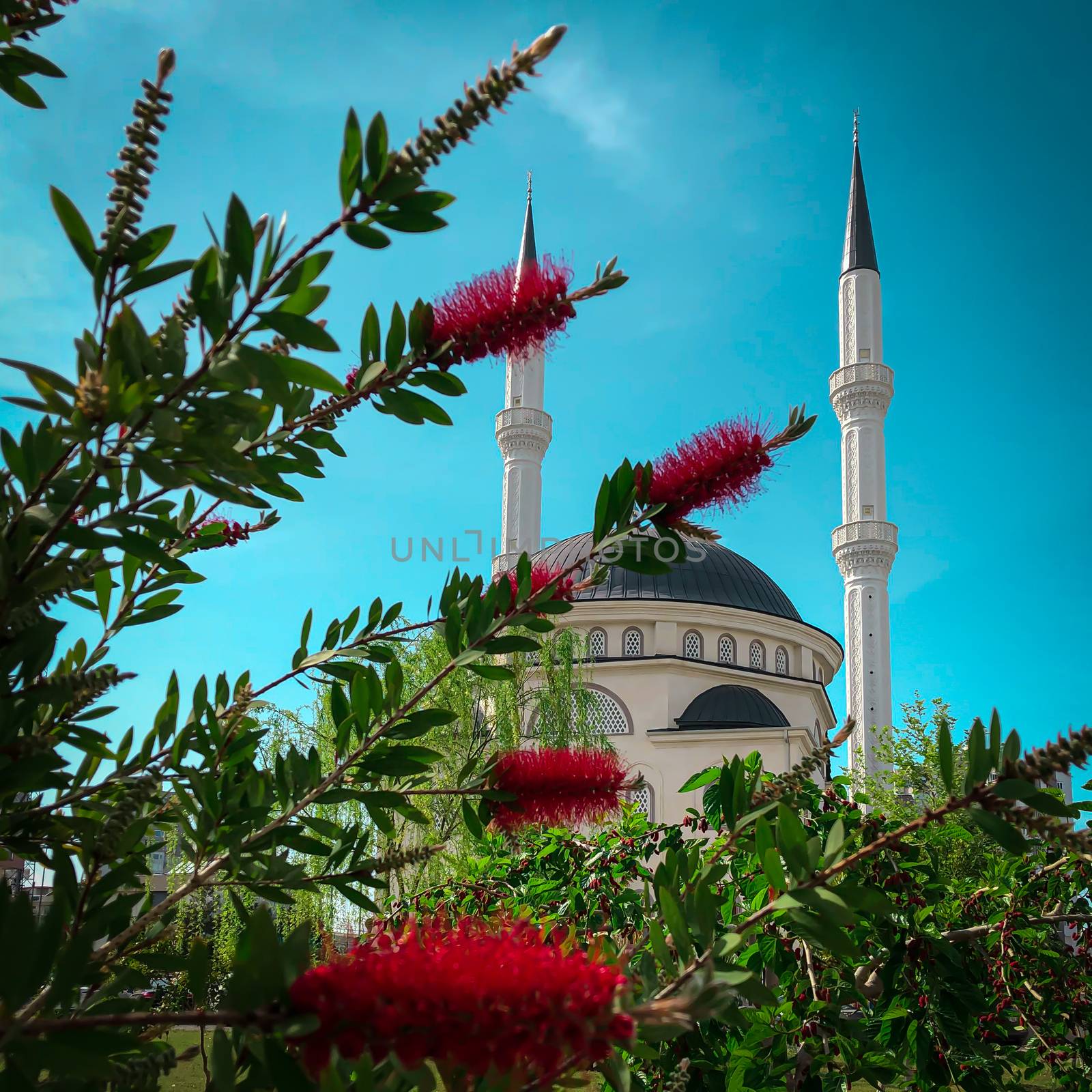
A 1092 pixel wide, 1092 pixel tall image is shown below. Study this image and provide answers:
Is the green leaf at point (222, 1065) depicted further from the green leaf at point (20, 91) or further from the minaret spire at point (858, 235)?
the minaret spire at point (858, 235)

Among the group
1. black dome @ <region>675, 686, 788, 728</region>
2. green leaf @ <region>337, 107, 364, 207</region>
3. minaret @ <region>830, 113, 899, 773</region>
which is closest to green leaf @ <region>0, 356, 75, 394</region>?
green leaf @ <region>337, 107, 364, 207</region>

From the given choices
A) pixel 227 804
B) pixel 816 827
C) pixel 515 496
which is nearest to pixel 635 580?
pixel 515 496

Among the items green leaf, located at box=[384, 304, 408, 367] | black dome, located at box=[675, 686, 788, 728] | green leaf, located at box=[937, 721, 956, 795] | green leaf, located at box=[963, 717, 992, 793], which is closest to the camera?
green leaf, located at box=[963, 717, 992, 793]

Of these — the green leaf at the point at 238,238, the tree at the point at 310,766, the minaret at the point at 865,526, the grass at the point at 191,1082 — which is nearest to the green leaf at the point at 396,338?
the tree at the point at 310,766

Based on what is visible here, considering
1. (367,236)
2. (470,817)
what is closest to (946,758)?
(470,817)

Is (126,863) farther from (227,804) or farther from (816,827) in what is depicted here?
(816,827)

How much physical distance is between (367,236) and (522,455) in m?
28.8

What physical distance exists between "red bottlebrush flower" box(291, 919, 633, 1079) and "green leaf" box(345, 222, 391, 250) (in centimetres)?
83

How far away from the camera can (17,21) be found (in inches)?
59.3

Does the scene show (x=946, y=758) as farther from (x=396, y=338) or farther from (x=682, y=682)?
(x=682, y=682)

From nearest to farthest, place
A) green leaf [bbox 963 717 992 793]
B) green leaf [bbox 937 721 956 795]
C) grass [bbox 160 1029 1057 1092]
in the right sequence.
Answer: green leaf [bbox 963 717 992 793]
green leaf [bbox 937 721 956 795]
grass [bbox 160 1029 1057 1092]

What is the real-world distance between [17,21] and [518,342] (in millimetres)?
924

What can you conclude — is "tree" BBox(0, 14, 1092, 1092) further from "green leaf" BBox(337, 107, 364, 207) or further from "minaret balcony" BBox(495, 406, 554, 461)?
"minaret balcony" BBox(495, 406, 554, 461)

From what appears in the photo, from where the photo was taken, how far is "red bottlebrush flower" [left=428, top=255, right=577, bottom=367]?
1445 mm
